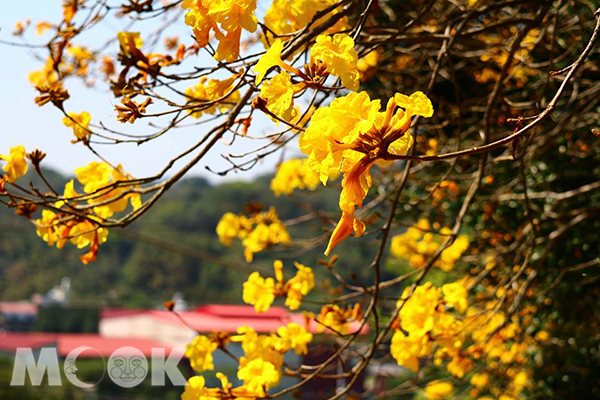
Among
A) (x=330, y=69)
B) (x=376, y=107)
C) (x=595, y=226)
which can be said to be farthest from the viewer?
(x=595, y=226)

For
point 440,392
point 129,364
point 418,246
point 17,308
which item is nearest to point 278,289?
point 418,246

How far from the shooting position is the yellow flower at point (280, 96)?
94 centimetres

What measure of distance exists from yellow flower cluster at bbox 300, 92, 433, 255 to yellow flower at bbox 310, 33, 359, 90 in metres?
0.09

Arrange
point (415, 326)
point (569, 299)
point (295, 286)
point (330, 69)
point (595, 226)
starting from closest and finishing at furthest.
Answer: point (330, 69)
point (415, 326)
point (295, 286)
point (595, 226)
point (569, 299)

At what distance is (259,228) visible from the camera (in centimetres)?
274

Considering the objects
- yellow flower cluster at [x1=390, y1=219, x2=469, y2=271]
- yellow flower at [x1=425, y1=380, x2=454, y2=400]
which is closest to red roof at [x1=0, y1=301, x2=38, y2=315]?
yellow flower at [x1=425, y1=380, x2=454, y2=400]

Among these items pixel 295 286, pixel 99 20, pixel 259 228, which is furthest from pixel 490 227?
pixel 99 20

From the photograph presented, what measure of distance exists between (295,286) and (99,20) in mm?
840

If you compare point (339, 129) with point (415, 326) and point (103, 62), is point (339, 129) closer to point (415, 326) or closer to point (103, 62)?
point (415, 326)

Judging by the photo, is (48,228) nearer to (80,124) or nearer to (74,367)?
(80,124)

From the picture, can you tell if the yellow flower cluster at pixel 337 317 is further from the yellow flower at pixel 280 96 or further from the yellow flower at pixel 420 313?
the yellow flower at pixel 280 96

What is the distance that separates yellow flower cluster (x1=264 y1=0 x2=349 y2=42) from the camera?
1.30 m

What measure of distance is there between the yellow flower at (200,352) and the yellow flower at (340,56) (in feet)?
2.88

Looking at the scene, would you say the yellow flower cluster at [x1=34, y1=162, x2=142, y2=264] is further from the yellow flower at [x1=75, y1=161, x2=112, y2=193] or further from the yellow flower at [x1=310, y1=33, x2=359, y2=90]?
the yellow flower at [x1=310, y1=33, x2=359, y2=90]
